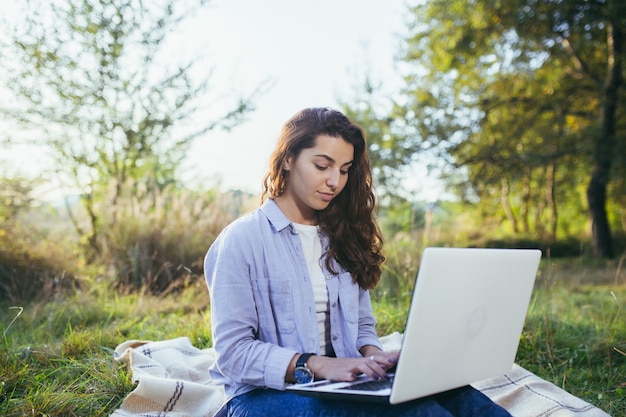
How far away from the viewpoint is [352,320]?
1848mm

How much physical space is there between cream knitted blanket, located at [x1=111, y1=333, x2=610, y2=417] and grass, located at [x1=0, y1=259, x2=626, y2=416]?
12 centimetres

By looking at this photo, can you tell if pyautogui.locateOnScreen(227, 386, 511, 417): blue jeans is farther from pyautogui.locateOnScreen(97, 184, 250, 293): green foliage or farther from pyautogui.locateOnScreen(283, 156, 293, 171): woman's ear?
pyautogui.locateOnScreen(97, 184, 250, 293): green foliage

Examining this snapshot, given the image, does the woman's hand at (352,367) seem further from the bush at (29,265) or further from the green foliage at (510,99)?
the green foliage at (510,99)

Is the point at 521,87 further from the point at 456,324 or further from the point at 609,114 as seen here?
the point at 456,324

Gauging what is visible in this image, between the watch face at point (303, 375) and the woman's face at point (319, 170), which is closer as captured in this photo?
the watch face at point (303, 375)

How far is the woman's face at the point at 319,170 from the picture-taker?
180 cm

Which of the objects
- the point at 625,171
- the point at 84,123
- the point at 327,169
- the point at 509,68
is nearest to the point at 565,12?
the point at 509,68

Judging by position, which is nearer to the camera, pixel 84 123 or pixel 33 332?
pixel 33 332

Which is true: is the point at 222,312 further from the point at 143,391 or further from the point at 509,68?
the point at 509,68

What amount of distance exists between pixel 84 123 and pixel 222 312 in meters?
5.48

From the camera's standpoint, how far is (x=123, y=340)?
9.95ft

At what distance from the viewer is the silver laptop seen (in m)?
1.19

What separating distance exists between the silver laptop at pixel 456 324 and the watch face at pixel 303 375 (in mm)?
60

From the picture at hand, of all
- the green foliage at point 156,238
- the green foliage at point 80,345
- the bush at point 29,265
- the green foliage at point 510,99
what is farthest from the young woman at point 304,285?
the green foliage at point 510,99
